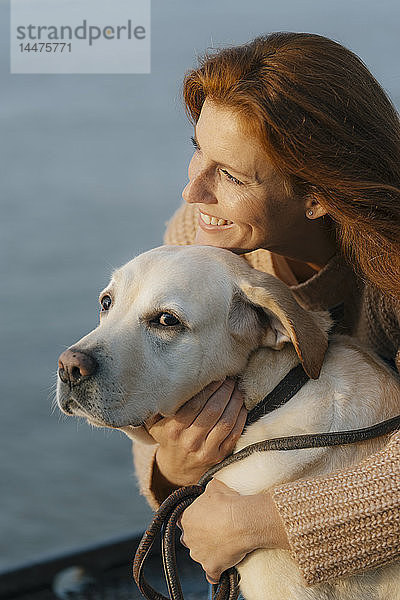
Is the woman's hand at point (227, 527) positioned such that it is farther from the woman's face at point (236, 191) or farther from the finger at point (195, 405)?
the woman's face at point (236, 191)

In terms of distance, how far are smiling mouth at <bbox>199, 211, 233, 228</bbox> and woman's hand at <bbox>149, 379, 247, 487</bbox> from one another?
0.43 m

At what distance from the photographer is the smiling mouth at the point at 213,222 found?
2.07 meters

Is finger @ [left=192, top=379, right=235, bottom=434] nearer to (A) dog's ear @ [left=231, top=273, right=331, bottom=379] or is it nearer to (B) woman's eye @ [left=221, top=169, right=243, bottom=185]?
(A) dog's ear @ [left=231, top=273, right=331, bottom=379]

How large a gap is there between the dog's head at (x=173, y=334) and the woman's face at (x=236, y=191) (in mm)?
141

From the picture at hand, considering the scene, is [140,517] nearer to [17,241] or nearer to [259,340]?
[17,241]

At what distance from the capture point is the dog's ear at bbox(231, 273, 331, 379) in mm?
1735

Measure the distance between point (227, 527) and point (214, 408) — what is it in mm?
271

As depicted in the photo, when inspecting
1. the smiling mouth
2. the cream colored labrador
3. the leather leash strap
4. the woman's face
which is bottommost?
the leather leash strap

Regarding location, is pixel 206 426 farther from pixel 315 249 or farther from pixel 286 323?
pixel 315 249

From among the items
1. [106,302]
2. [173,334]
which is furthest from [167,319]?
[106,302]

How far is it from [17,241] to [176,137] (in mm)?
1449

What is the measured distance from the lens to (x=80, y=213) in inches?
236

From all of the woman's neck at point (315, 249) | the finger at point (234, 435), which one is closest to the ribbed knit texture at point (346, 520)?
the finger at point (234, 435)

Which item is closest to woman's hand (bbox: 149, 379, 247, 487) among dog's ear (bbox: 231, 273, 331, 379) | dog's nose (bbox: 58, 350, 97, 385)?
dog's ear (bbox: 231, 273, 331, 379)
